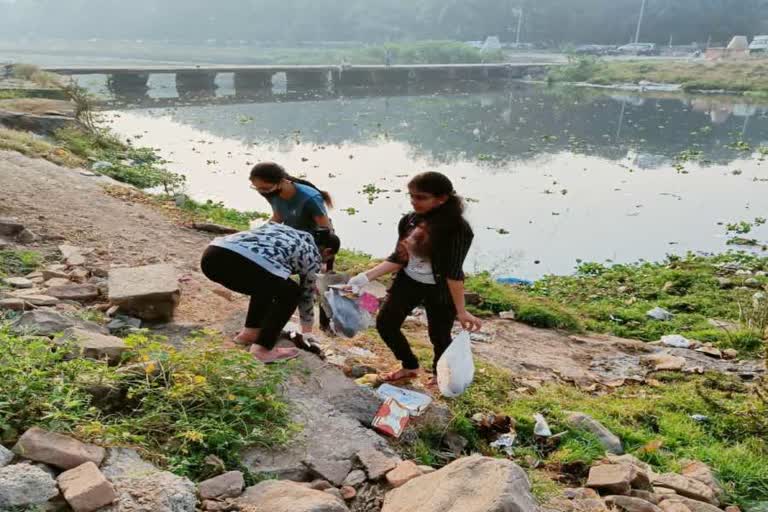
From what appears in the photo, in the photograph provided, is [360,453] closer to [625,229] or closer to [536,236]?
[536,236]

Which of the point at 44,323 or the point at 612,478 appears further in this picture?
the point at 44,323

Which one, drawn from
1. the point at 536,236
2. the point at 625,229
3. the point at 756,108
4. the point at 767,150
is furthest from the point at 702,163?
the point at 756,108

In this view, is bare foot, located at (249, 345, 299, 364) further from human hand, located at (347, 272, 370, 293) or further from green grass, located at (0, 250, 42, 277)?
green grass, located at (0, 250, 42, 277)

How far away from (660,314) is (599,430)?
318 centimetres

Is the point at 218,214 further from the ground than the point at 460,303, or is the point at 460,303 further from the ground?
the point at 460,303

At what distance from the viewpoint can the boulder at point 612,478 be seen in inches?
102

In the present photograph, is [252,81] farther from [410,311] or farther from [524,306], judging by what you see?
[410,311]

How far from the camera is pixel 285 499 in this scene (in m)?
2.02

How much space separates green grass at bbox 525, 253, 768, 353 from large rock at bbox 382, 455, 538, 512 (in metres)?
3.86

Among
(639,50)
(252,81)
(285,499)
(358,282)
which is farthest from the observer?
(639,50)

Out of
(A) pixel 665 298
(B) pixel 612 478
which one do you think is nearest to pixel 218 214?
(A) pixel 665 298

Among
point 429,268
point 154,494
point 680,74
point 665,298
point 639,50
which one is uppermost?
point 639,50

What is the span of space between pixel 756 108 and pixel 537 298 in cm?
2351

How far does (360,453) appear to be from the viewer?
2.49m
